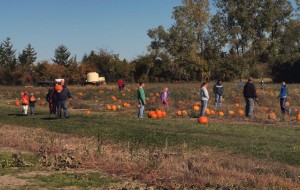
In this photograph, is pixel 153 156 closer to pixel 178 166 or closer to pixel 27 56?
pixel 178 166

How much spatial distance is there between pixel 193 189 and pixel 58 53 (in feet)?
352

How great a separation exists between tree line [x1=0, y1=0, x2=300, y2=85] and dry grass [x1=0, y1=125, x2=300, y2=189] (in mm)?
61649

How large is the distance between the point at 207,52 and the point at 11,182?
228ft

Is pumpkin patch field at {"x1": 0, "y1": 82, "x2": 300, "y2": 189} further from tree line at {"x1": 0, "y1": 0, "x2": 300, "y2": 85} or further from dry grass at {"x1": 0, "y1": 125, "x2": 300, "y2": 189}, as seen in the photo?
tree line at {"x1": 0, "y1": 0, "x2": 300, "y2": 85}

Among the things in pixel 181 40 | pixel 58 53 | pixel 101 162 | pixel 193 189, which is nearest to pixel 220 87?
pixel 101 162

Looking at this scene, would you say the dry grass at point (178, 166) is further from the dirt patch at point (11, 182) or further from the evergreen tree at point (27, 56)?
the evergreen tree at point (27, 56)

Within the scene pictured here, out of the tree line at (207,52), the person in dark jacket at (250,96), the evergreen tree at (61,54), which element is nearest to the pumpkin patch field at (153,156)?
the person in dark jacket at (250,96)

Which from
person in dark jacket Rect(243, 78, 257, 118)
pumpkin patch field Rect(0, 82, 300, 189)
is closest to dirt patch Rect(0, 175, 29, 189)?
pumpkin patch field Rect(0, 82, 300, 189)

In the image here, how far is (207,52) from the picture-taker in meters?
76.1

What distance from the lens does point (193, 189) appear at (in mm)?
7328

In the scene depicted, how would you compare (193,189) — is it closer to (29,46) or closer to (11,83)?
(11,83)

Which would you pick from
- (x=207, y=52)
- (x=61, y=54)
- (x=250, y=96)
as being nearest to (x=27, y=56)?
(x=61, y=54)

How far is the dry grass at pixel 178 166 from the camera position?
7.74 metres

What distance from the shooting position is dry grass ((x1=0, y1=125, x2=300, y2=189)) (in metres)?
7.74
